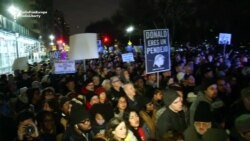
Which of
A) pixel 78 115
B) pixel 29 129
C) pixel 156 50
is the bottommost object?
pixel 29 129

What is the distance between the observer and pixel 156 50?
10.3 m

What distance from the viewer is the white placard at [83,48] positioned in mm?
12742

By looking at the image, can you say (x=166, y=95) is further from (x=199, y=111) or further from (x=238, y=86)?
(x=238, y=86)

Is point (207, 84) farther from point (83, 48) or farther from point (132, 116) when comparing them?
point (83, 48)

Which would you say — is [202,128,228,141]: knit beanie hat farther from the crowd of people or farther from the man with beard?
the man with beard

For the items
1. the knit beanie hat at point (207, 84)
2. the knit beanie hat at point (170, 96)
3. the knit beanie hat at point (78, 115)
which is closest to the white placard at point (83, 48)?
the knit beanie hat at point (207, 84)

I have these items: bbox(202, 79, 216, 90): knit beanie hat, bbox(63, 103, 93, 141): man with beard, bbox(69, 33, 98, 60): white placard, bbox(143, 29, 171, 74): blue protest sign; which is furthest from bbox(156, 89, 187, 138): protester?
bbox(69, 33, 98, 60): white placard

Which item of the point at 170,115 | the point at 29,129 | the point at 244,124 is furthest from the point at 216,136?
the point at 29,129

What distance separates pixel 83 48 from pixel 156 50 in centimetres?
323

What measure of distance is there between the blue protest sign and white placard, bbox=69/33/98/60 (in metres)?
2.97

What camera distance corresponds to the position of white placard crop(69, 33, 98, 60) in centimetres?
1274

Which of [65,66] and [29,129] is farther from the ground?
[65,66]

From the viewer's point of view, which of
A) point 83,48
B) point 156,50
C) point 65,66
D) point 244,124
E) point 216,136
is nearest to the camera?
point 216,136

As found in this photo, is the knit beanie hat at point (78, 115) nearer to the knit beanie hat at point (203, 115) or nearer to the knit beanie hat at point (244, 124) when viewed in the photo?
the knit beanie hat at point (203, 115)
